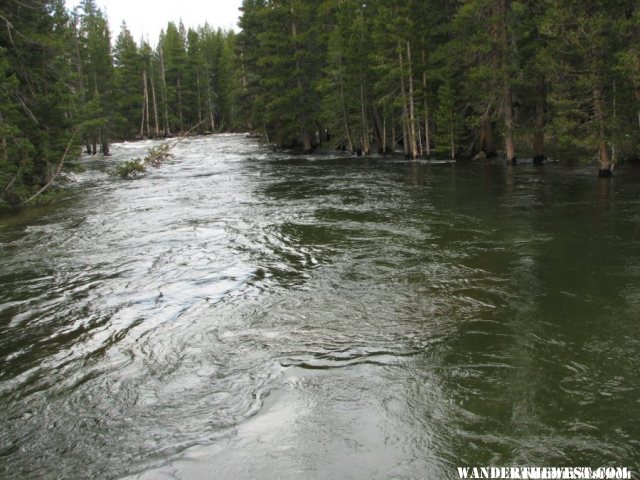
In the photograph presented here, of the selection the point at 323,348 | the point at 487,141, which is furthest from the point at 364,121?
the point at 323,348

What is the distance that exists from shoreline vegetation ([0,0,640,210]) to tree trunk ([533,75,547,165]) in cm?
7

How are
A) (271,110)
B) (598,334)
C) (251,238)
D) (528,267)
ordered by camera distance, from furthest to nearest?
(271,110)
(251,238)
(528,267)
(598,334)

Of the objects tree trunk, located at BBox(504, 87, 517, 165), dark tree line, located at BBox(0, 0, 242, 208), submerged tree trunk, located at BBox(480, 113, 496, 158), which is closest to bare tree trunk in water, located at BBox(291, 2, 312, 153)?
dark tree line, located at BBox(0, 0, 242, 208)

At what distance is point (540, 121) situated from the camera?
23812mm

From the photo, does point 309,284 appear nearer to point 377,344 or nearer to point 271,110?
point 377,344

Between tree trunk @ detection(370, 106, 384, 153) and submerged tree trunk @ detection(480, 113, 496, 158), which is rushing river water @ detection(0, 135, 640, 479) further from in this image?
tree trunk @ detection(370, 106, 384, 153)

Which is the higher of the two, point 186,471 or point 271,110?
point 271,110

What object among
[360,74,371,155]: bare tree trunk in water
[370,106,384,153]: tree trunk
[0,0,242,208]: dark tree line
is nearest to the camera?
[0,0,242,208]: dark tree line

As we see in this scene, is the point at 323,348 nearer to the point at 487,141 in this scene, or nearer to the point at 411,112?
the point at 411,112

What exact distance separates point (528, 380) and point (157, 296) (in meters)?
5.42

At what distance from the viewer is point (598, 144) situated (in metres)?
17.9

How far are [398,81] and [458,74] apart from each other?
331cm

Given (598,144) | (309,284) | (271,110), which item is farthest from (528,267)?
(271,110)

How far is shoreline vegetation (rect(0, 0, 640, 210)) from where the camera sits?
17.1 m
